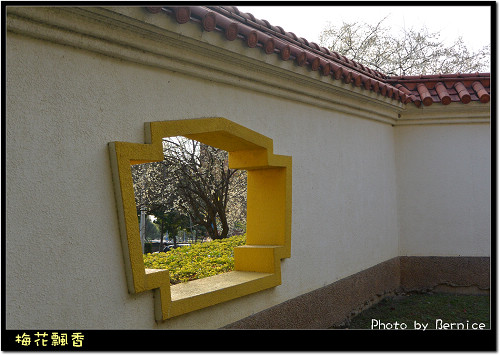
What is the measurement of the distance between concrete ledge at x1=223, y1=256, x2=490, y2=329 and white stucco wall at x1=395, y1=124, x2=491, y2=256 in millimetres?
182

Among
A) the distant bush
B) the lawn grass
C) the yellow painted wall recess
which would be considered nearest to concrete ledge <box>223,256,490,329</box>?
the lawn grass

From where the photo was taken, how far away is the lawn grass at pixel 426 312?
20.0 feet

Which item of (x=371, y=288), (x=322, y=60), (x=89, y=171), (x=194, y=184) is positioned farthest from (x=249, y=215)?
(x=194, y=184)

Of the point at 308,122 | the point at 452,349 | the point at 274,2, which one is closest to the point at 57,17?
the point at 274,2

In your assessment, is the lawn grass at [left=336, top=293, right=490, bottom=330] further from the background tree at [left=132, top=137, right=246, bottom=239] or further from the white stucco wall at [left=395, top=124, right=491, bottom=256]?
the background tree at [left=132, top=137, right=246, bottom=239]

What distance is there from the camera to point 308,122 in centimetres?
558

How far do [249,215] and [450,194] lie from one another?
3844 millimetres

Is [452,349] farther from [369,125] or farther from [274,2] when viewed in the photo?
[369,125]

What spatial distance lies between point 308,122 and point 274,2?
2069 mm

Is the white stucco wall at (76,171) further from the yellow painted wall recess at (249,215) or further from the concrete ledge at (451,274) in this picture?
the concrete ledge at (451,274)

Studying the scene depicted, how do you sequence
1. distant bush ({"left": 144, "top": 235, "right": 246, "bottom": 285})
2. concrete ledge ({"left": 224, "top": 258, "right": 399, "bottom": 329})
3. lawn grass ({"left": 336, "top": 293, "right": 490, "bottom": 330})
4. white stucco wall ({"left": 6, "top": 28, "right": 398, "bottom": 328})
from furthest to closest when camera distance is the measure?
lawn grass ({"left": 336, "top": 293, "right": 490, "bottom": 330}), distant bush ({"left": 144, "top": 235, "right": 246, "bottom": 285}), concrete ledge ({"left": 224, "top": 258, "right": 399, "bottom": 329}), white stucco wall ({"left": 6, "top": 28, "right": 398, "bottom": 328})

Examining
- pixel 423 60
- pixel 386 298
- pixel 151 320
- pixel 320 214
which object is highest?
pixel 423 60

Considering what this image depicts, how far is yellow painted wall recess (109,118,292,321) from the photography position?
3.39 metres

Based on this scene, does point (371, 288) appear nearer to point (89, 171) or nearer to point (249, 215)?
point (249, 215)
